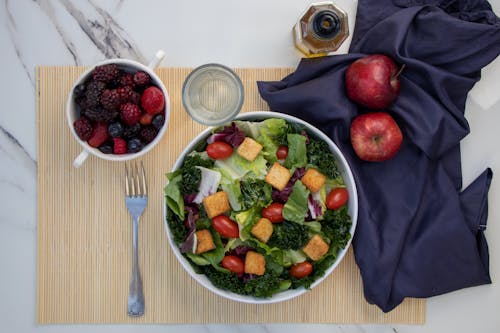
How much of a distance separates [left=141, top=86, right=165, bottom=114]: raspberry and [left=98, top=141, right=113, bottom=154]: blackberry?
0.35 ft

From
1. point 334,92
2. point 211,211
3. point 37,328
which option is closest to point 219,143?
point 211,211

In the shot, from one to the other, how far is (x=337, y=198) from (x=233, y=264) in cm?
26

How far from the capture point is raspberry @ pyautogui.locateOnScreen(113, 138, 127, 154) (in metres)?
1.08

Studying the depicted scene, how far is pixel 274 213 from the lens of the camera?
1.09 m

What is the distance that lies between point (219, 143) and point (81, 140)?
0.94 ft

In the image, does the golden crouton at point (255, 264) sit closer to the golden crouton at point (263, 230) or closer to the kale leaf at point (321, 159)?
the golden crouton at point (263, 230)

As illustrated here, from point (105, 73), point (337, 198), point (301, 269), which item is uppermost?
point (105, 73)

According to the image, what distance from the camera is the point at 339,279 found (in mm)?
1221

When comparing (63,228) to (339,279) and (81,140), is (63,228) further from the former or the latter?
(339,279)

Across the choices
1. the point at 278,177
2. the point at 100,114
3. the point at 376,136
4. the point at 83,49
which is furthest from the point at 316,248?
the point at 83,49

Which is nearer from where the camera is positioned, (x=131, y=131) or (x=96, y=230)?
(x=131, y=131)

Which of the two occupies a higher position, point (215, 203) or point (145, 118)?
point (145, 118)

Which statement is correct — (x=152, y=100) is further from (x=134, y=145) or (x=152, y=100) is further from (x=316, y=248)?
(x=316, y=248)

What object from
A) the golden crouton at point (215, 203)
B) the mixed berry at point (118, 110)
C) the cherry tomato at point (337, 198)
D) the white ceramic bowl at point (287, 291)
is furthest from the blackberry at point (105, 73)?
the cherry tomato at point (337, 198)
